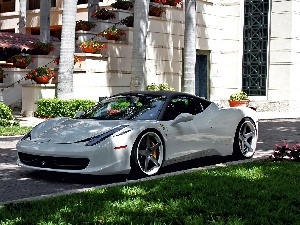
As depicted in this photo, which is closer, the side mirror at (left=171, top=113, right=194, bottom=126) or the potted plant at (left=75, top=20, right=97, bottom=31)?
the side mirror at (left=171, top=113, right=194, bottom=126)

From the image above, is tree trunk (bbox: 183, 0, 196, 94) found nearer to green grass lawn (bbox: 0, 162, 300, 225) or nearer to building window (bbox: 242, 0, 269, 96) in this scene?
building window (bbox: 242, 0, 269, 96)

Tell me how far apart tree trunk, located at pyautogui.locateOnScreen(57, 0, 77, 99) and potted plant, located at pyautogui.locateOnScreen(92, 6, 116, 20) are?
468cm

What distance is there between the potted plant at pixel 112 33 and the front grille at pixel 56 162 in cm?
1481

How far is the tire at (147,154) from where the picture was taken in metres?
8.70

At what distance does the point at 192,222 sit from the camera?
5750mm

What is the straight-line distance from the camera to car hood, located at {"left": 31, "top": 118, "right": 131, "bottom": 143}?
28.2 feet

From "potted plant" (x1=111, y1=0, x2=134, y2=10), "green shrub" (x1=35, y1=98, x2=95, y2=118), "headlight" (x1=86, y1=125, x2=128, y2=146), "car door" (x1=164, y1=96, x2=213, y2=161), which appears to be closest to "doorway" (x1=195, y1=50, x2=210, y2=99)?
"potted plant" (x1=111, y1=0, x2=134, y2=10)

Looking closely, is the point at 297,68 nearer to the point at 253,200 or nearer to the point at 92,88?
the point at 92,88

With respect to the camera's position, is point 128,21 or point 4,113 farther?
point 128,21

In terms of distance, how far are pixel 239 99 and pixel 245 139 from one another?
15988 mm

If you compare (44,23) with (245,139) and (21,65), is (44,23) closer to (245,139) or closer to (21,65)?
(21,65)

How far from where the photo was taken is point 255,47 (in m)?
27.8

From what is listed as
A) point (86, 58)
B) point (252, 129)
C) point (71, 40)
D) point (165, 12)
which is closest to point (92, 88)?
point (86, 58)

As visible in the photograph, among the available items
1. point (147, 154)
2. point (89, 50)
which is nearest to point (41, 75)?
point (89, 50)
